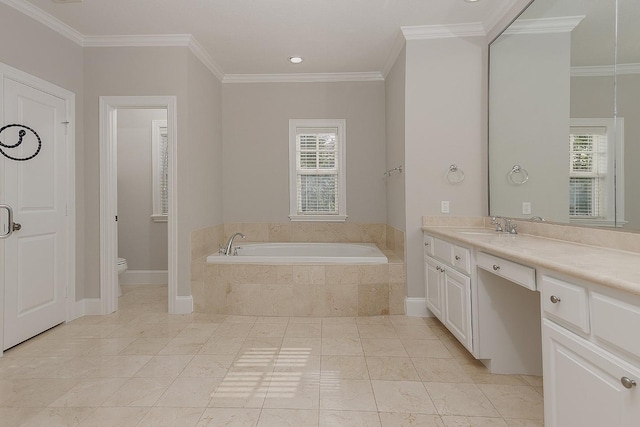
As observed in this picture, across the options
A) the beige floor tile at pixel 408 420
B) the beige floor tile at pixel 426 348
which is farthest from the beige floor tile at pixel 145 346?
the beige floor tile at pixel 426 348

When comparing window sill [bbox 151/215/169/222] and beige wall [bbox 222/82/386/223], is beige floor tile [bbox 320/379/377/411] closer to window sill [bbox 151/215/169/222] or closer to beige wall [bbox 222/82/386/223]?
beige wall [bbox 222/82/386/223]

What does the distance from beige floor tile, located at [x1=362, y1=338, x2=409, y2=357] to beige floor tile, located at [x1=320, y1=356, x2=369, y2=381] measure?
0.44ft

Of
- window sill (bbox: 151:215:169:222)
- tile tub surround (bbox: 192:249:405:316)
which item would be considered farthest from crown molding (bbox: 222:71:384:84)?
tile tub surround (bbox: 192:249:405:316)

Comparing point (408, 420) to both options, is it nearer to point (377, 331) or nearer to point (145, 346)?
point (377, 331)

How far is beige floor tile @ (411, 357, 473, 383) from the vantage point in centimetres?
218

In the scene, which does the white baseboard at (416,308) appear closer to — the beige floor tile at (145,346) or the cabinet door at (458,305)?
the cabinet door at (458,305)

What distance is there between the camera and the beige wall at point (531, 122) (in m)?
2.21

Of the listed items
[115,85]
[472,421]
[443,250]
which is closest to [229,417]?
[472,421]

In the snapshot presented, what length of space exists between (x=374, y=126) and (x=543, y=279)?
3286 millimetres

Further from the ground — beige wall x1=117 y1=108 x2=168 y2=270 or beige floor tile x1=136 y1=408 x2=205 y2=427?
beige wall x1=117 y1=108 x2=168 y2=270

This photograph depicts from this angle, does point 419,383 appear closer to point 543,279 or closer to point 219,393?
point 543,279

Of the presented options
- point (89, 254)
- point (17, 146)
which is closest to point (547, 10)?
point (17, 146)

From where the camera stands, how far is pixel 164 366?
236 centimetres

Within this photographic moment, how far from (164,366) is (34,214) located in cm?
170
